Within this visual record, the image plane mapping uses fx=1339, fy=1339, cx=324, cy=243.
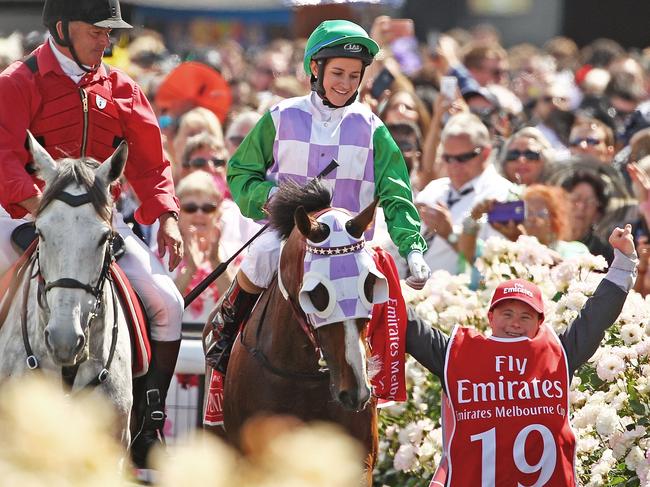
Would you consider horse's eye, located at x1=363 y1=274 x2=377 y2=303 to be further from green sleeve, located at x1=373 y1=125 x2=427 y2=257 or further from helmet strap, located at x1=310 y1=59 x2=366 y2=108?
helmet strap, located at x1=310 y1=59 x2=366 y2=108

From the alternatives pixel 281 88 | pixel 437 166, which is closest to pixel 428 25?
pixel 281 88

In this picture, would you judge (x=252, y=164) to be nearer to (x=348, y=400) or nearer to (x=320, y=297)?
(x=320, y=297)

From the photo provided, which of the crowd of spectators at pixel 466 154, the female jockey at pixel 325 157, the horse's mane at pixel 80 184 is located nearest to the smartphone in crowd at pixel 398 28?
the crowd of spectators at pixel 466 154

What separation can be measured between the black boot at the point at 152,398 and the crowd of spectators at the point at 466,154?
658 millimetres

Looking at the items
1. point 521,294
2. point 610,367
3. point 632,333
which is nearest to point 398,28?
point 632,333

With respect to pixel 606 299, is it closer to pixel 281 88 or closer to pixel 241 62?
pixel 281 88

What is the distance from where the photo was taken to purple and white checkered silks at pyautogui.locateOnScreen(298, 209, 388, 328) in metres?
4.73

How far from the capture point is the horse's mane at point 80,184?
4898 millimetres

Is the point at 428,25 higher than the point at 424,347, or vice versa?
the point at 428,25

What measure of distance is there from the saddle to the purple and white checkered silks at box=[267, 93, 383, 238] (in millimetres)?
768

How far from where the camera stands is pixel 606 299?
A: 5395mm

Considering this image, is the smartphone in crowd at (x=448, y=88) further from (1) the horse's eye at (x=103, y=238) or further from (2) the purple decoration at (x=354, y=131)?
(1) the horse's eye at (x=103, y=238)

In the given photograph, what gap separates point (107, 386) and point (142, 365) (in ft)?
1.38

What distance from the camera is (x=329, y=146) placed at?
552 centimetres
